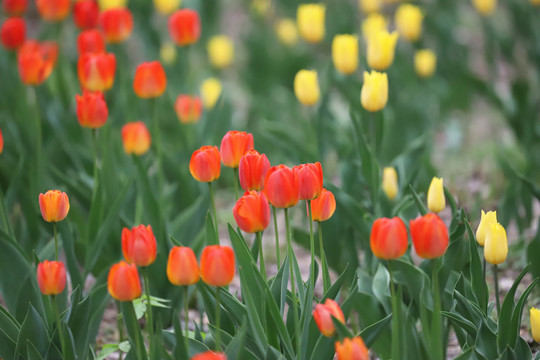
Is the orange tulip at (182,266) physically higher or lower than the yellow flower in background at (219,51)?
higher

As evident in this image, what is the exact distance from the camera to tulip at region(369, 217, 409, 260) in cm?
137

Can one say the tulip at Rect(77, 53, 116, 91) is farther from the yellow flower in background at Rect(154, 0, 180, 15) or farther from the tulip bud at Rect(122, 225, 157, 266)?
the yellow flower in background at Rect(154, 0, 180, 15)

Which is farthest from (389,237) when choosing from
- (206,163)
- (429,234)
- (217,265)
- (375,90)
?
(375,90)

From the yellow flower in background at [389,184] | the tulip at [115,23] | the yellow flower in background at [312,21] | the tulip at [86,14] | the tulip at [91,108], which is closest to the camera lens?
the tulip at [91,108]

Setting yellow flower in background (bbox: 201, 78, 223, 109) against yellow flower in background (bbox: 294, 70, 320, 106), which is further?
yellow flower in background (bbox: 201, 78, 223, 109)

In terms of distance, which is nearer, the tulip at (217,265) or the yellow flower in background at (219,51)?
the tulip at (217,265)

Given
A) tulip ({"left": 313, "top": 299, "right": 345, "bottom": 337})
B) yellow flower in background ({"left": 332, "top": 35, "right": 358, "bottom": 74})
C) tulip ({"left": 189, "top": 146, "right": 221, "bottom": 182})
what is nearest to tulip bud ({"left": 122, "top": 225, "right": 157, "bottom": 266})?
tulip ({"left": 189, "top": 146, "right": 221, "bottom": 182})

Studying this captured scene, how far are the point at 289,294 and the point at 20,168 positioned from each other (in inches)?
43.3

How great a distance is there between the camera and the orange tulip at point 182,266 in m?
1.42

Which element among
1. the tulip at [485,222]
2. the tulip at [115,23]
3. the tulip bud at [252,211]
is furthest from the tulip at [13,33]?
the tulip at [485,222]

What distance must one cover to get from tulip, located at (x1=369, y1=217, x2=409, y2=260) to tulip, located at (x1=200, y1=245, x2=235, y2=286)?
28cm

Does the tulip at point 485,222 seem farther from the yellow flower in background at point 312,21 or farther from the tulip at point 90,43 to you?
the yellow flower in background at point 312,21

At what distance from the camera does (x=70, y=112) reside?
11.7ft

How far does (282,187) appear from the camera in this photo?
146 cm
